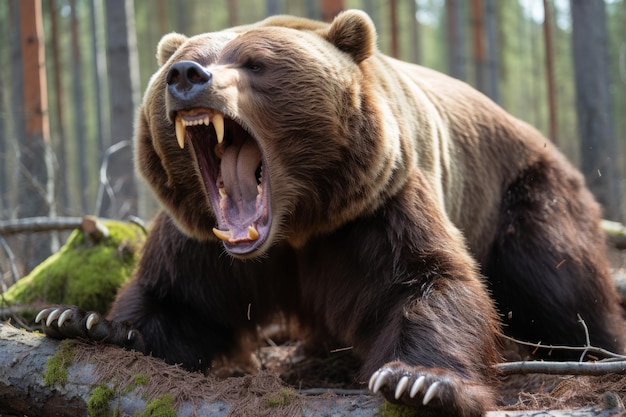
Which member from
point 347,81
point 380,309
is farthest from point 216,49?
point 380,309

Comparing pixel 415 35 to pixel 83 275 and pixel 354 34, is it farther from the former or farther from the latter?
pixel 354 34

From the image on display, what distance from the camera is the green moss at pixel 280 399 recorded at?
10.5 feet

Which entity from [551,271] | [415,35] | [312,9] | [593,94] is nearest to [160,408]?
[551,271]

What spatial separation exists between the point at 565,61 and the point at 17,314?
1466 inches

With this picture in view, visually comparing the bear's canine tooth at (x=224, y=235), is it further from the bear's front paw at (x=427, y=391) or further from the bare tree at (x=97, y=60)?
the bare tree at (x=97, y=60)

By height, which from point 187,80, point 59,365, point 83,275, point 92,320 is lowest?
point 83,275

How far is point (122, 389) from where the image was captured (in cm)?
342

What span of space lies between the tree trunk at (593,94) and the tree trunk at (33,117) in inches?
330

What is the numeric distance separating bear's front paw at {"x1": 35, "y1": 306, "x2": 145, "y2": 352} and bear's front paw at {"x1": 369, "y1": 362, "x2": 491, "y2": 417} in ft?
5.63

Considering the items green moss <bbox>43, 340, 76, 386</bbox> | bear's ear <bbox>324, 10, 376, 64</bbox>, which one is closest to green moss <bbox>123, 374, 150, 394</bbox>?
green moss <bbox>43, 340, 76, 386</bbox>

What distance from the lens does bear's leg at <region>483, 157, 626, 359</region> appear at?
4.71 meters

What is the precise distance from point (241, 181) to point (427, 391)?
5.00ft

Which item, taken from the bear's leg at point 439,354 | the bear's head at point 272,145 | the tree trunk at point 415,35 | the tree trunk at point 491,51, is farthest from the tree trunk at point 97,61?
the bear's leg at point 439,354

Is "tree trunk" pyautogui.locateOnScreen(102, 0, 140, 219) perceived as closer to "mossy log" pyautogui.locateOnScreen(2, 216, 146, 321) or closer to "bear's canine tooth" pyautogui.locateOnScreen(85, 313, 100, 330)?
"mossy log" pyautogui.locateOnScreen(2, 216, 146, 321)
